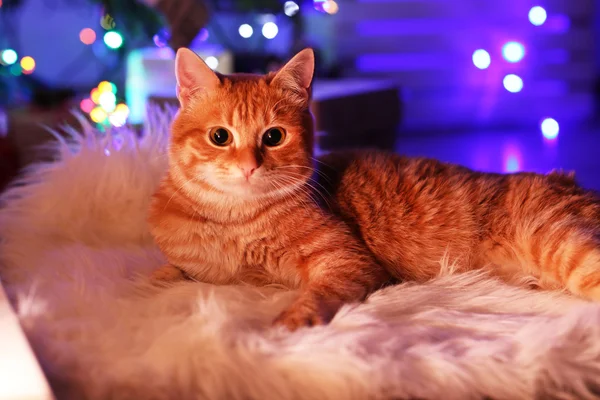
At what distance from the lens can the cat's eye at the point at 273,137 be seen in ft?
4.33

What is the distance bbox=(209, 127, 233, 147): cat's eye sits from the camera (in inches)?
50.9

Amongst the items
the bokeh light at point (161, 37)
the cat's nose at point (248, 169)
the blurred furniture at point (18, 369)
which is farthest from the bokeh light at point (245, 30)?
the blurred furniture at point (18, 369)

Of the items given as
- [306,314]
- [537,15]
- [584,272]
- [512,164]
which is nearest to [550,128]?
[537,15]

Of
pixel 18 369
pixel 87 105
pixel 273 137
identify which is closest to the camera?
pixel 18 369

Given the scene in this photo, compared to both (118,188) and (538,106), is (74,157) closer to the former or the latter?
Answer: (118,188)

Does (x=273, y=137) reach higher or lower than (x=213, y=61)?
lower

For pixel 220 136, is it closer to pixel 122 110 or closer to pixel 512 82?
pixel 122 110

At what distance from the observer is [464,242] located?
139cm

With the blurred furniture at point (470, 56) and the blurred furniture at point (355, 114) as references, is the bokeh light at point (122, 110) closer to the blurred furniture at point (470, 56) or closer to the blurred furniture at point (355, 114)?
the blurred furniture at point (355, 114)

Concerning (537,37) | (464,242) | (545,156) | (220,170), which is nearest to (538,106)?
(537,37)

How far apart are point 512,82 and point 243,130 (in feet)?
13.1

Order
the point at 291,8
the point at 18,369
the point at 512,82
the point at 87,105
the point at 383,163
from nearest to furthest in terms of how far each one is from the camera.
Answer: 1. the point at 18,369
2. the point at 383,163
3. the point at 87,105
4. the point at 291,8
5. the point at 512,82

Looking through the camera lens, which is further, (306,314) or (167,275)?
(167,275)

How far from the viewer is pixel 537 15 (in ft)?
16.2
